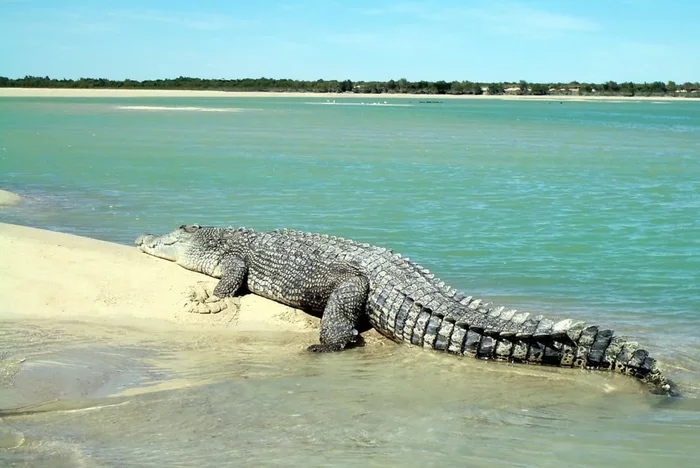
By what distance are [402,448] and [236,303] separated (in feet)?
12.0

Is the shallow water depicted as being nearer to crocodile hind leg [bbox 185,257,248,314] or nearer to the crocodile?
the crocodile

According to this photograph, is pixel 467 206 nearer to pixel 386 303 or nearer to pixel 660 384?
pixel 386 303

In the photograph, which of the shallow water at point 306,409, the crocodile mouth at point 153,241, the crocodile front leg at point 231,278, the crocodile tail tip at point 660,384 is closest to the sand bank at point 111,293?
the crocodile front leg at point 231,278

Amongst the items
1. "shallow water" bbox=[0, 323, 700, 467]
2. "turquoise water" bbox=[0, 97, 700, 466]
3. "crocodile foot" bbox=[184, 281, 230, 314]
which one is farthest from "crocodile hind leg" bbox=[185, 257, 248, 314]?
"turquoise water" bbox=[0, 97, 700, 466]

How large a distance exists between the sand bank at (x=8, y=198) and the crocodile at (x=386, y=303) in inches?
259

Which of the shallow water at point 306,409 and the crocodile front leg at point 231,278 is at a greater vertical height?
the crocodile front leg at point 231,278

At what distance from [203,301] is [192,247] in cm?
140

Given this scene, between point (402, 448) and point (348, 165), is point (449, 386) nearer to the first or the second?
point (402, 448)

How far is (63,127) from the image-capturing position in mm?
38219

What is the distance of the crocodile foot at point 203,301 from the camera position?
306 inches

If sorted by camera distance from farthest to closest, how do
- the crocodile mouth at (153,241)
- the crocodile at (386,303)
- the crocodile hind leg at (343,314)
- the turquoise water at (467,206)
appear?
1. the crocodile mouth at (153,241)
2. the turquoise water at (467,206)
3. the crocodile hind leg at (343,314)
4. the crocodile at (386,303)

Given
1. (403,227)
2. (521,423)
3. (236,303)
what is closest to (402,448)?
(521,423)

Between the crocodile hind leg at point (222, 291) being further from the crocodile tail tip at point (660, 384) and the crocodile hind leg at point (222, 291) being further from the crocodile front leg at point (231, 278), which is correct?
the crocodile tail tip at point (660, 384)

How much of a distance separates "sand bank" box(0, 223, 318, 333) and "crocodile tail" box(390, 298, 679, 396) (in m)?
1.26
